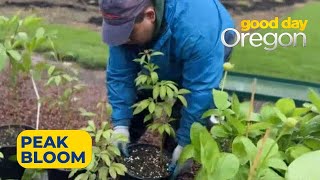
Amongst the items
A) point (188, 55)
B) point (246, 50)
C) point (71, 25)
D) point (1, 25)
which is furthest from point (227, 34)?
point (71, 25)

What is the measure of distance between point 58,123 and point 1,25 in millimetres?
758

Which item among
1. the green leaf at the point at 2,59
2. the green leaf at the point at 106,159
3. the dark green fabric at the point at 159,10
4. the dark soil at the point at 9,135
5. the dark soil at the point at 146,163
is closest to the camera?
the green leaf at the point at 106,159

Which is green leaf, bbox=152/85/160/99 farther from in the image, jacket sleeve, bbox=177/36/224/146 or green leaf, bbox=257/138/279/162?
green leaf, bbox=257/138/279/162

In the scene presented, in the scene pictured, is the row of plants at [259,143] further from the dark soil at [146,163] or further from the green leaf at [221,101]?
the dark soil at [146,163]

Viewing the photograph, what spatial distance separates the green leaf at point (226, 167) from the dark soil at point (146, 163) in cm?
65

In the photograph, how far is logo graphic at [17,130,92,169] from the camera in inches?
52.0

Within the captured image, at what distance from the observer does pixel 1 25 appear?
186 cm

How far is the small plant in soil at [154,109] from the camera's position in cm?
163

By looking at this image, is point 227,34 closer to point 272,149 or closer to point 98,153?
point 98,153

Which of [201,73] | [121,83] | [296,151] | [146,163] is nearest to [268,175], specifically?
[296,151]

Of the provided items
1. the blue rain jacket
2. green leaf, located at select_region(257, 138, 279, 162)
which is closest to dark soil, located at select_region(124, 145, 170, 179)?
the blue rain jacket

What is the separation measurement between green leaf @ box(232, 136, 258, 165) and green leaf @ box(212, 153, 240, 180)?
0.21ft

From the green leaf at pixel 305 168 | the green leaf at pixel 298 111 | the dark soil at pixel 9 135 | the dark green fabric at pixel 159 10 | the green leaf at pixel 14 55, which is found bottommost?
the dark soil at pixel 9 135

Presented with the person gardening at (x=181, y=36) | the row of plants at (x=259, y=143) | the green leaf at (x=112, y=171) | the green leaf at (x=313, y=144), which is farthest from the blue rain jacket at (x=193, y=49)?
the green leaf at (x=313, y=144)
